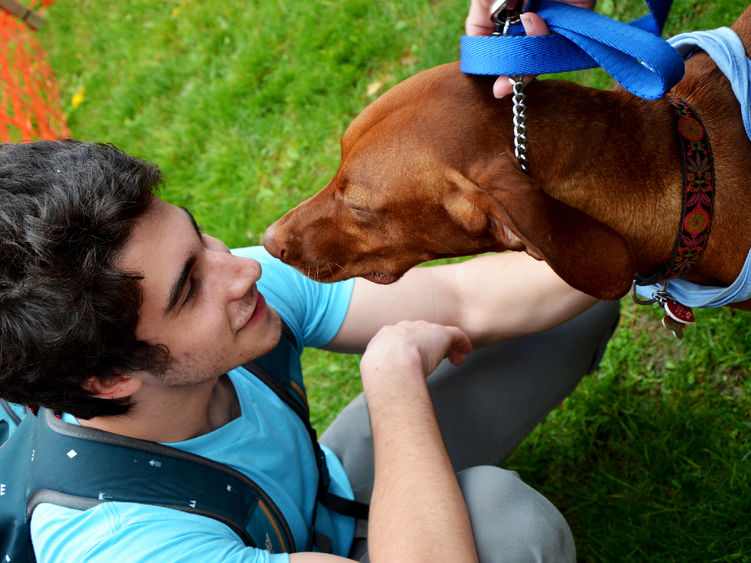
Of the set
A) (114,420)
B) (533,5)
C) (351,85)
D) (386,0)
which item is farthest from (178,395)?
(386,0)

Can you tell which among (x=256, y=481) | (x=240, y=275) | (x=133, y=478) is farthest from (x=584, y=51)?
(x=133, y=478)

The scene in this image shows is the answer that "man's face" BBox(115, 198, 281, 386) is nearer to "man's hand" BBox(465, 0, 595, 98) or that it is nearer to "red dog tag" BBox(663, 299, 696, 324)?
"man's hand" BBox(465, 0, 595, 98)

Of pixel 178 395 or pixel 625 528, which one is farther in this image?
pixel 625 528

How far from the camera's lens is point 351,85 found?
17.6ft

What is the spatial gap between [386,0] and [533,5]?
3594mm

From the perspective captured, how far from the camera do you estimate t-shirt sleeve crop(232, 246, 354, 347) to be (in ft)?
9.44

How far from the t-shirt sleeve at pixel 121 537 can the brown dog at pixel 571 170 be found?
48.8 inches

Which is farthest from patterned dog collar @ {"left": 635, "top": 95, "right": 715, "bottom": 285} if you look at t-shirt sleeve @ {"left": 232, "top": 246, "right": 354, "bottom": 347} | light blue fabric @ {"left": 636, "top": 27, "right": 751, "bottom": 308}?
t-shirt sleeve @ {"left": 232, "top": 246, "right": 354, "bottom": 347}

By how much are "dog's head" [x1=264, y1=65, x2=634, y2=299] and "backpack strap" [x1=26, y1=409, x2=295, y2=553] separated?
34.9 inches

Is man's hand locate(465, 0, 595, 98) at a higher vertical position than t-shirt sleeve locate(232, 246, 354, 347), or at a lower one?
higher

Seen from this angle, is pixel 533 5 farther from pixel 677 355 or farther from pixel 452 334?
pixel 677 355

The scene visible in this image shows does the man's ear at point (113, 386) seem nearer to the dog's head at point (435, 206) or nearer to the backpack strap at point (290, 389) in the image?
the backpack strap at point (290, 389)

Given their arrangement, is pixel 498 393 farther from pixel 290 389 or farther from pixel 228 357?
pixel 228 357

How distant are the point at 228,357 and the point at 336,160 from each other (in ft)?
9.92
